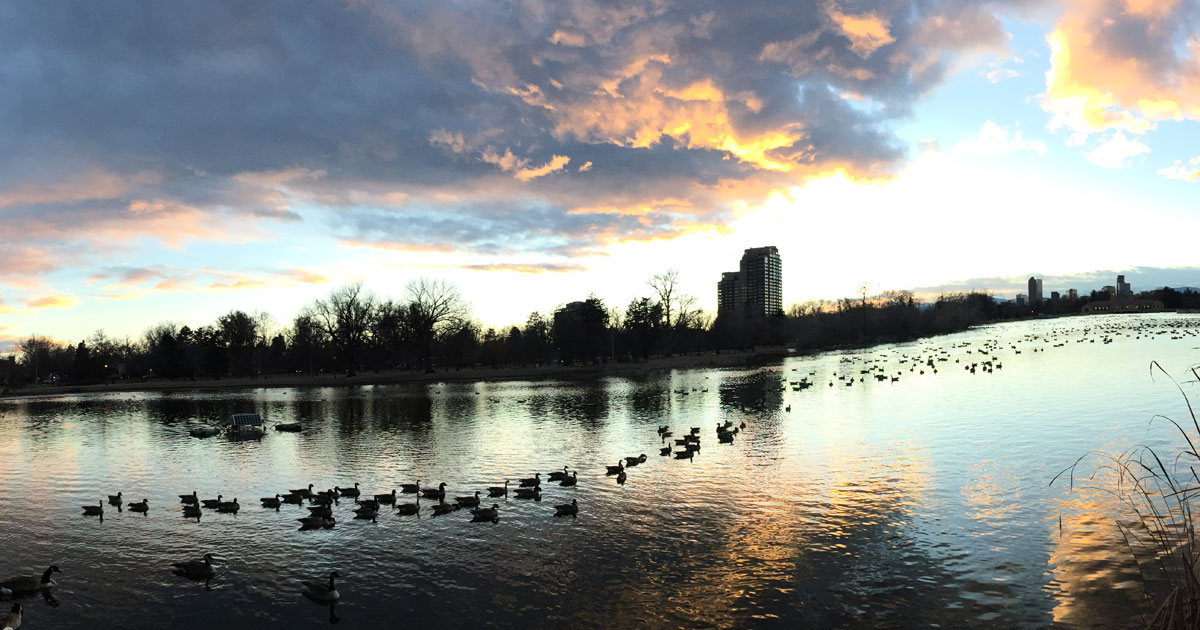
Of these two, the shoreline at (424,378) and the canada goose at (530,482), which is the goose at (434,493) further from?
the shoreline at (424,378)

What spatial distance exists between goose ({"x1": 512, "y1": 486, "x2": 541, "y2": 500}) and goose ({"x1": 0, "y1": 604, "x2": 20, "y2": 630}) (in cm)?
1363

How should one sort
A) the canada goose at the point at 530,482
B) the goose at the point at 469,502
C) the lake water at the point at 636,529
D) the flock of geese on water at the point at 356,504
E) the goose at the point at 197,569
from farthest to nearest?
the canada goose at the point at 530,482 → the goose at the point at 469,502 → the flock of geese on water at the point at 356,504 → the goose at the point at 197,569 → the lake water at the point at 636,529

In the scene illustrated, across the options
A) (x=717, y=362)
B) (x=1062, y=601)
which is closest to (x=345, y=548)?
(x=1062, y=601)

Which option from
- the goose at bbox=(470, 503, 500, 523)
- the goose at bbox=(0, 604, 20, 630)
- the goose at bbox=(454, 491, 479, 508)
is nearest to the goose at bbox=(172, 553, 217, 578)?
the goose at bbox=(0, 604, 20, 630)

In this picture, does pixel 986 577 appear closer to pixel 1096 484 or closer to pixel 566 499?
pixel 1096 484

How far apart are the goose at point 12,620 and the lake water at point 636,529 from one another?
541 millimetres

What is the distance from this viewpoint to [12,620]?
13672 mm

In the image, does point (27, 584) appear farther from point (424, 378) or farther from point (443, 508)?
point (424, 378)

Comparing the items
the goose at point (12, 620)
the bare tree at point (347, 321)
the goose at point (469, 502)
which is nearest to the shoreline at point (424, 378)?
the bare tree at point (347, 321)

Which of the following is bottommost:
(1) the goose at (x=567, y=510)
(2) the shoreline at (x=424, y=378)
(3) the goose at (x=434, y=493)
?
(2) the shoreline at (x=424, y=378)

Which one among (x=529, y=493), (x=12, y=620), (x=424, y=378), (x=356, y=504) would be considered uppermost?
(x=12, y=620)

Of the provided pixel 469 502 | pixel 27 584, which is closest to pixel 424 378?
pixel 469 502

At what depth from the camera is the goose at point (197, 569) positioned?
16484mm

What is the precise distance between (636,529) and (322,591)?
8717 mm
